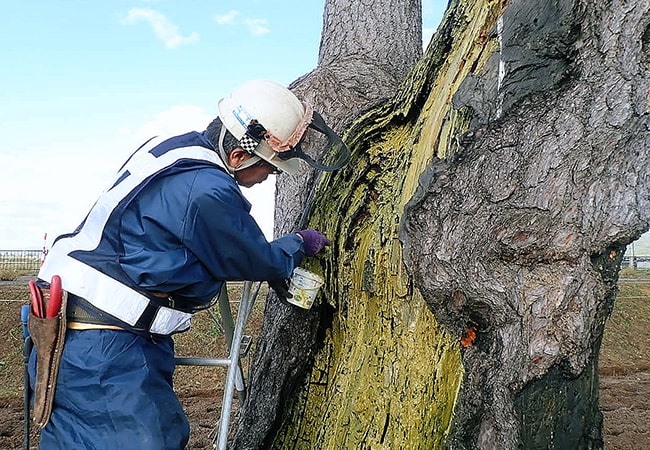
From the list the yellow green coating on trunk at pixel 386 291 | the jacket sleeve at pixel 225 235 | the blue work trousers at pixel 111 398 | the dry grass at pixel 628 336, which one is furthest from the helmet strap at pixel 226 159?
the dry grass at pixel 628 336

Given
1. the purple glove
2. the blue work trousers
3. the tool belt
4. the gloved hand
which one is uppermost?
the purple glove

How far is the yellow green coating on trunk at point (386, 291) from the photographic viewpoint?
210 cm

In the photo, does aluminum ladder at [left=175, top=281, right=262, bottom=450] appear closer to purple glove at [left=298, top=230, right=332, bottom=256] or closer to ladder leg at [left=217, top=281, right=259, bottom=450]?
ladder leg at [left=217, top=281, right=259, bottom=450]

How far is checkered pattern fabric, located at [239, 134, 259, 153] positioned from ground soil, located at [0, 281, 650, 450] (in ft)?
6.21

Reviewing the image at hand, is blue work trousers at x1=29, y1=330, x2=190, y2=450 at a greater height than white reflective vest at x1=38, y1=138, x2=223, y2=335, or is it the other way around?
white reflective vest at x1=38, y1=138, x2=223, y2=335

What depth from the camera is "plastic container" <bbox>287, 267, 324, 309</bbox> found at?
2.31 m

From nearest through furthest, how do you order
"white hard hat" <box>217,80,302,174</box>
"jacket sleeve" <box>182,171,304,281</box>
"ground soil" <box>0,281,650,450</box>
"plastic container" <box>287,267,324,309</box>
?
"jacket sleeve" <box>182,171,304,281</box> < "white hard hat" <box>217,80,302,174</box> < "plastic container" <box>287,267,324,309</box> < "ground soil" <box>0,281,650,450</box>

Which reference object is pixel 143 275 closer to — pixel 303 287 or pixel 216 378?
pixel 303 287

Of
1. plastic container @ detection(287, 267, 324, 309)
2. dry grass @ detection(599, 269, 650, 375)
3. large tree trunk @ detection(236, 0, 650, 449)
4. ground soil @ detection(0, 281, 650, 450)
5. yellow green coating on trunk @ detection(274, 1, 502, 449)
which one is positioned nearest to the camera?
large tree trunk @ detection(236, 0, 650, 449)

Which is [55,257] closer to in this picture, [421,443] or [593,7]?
[421,443]

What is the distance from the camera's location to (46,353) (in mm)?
2062

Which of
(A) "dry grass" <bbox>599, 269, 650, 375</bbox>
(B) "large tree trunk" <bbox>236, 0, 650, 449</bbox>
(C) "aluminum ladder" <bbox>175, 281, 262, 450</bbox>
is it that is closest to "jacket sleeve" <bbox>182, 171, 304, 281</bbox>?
(C) "aluminum ladder" <bbox>175, 281, 262, 450</bbox>

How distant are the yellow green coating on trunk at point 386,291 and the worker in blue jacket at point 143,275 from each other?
303mm

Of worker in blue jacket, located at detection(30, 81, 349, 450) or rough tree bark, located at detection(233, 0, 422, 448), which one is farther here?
rough tree bark, located at detection(233, 0, 422, 448)
